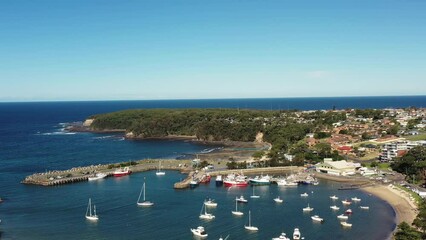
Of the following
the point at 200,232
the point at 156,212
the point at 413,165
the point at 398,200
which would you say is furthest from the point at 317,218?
Result: the point at 413,165

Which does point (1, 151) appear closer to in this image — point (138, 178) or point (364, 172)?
point (138, 178)

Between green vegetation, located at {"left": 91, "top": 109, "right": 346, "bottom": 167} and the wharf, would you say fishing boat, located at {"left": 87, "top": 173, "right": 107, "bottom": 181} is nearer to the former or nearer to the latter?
the wharf

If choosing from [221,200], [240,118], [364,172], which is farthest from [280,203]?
[240,118]

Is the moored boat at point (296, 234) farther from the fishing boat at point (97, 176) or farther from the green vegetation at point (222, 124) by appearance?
the green vegetation at point (222, 124)

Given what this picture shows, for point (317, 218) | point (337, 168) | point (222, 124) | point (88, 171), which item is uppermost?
point (222, 124)

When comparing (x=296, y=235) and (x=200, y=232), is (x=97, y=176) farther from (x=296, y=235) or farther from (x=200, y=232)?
(x=296, y=235)

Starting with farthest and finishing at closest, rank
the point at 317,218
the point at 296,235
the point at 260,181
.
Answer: the point at 260,181 → the point at 317,218 → the point at 296,235

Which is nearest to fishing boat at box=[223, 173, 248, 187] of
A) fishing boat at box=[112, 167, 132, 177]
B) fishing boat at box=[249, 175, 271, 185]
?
fishing boat at box=[249, 175, 271, 185]
